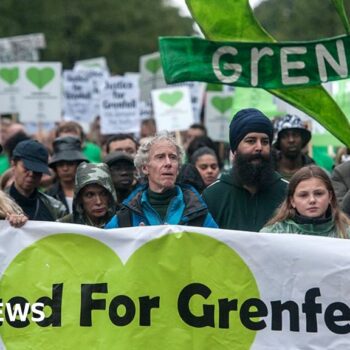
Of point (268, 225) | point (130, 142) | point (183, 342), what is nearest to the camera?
point (183, 342)

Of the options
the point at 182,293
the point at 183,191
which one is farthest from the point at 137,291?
the point at 183,191

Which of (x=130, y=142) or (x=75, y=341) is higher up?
(x=130, y=142)

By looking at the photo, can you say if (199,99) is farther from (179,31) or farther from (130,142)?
(179,31)

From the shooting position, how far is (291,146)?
987 centimetres

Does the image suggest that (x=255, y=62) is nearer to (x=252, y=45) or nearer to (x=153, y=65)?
(x=252, y=45)

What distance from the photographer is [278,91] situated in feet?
22.4

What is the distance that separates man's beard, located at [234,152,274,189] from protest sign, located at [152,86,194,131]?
25.8 feet

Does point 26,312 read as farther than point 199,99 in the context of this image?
No

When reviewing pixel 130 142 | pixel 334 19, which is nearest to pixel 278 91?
pixel 130 142

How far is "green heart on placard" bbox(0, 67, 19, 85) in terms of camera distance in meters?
16.6

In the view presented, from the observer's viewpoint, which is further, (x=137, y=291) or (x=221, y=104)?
(x=221, y=104)

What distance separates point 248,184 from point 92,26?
4075 centimetres

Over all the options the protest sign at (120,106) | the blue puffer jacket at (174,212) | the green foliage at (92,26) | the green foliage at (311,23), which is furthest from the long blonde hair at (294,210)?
the green foliage at (311,23)

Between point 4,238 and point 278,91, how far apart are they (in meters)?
1.61
